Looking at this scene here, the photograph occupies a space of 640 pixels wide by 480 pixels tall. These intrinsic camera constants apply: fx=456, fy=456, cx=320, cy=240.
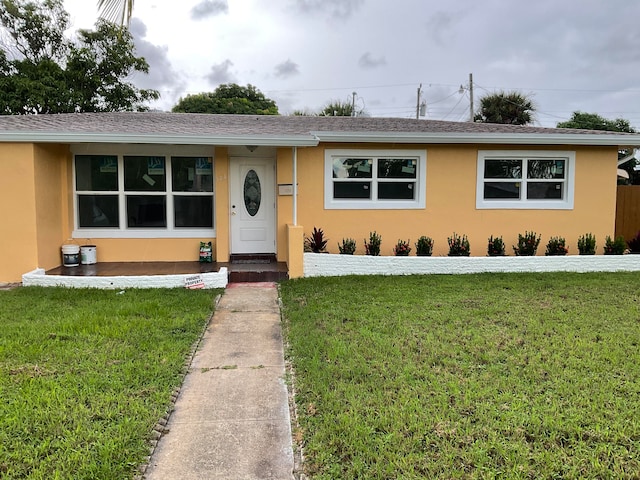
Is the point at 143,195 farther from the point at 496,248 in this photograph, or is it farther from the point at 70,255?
the point at 496,248

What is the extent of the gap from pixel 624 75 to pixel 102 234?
20.4m

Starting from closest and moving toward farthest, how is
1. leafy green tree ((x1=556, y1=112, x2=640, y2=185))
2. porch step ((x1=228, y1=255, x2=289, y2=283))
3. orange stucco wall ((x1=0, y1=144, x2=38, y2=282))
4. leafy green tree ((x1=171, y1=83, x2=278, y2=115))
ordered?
orange stucco wall ((x1=0, y1=144, x2=38, y2=282)) < porch step ((x1=228, y1=255, x2=289, y2=283)) < leafy green tree ((x1=556, y1=112, x2=640, y2=185)) < leafy green tree ((x1=171, y1=83, x2=278, y2=115))

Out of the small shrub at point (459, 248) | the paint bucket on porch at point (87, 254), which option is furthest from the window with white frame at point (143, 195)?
the small shrub at point (459, 248)

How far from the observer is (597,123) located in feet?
90.1

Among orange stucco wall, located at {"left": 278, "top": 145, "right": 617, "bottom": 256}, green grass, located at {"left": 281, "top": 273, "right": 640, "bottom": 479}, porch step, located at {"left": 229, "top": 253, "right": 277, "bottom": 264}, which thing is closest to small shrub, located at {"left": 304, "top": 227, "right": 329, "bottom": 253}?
orange stucco wall, located at {"left": 278, "top": 145, "right": 617, "bottom": 256}

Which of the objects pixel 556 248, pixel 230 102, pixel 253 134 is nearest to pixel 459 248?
pixel 556 248

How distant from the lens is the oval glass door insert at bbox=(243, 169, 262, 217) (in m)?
9.12

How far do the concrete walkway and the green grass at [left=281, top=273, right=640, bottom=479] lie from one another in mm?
193

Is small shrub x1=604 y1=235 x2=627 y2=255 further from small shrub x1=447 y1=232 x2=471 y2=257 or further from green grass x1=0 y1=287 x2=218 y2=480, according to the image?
green grass x1=0 y1=287 x2=218 y2=480

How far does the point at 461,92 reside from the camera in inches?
1152

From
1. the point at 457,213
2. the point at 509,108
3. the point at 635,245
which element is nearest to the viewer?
the point at 457,213

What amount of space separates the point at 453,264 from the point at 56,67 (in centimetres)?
1984

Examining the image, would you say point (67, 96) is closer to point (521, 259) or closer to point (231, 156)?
point (231, 156)

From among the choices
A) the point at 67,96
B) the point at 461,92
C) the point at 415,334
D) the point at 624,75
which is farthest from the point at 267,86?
the point at 415,334
